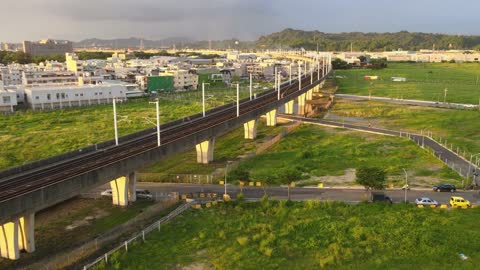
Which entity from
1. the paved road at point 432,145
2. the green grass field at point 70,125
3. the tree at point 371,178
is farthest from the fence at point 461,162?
the green grass field at point 70,125

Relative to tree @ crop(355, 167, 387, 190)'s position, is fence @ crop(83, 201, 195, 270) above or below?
below

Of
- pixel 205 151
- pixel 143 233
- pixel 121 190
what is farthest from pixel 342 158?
pixel 143 233

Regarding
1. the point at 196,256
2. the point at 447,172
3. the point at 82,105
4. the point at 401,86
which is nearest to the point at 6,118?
the point at 82,105

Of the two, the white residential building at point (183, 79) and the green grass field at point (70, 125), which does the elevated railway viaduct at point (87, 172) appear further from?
the white residential building at point (183, 79)

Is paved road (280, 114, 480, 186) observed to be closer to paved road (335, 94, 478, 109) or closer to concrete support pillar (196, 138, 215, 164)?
concrete support pillar (196, 138, 215, 164)

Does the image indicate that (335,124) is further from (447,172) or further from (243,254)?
(243,254)

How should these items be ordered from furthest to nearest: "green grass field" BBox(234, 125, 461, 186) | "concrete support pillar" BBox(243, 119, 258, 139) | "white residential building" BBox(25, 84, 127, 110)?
1. "white residential building" BBox(25, 84, 127, 110)
2. "concrete support pillar" BBox(243, 119, 258, 139)
3. "green grass field" BBox(234, 125, 461, 186)

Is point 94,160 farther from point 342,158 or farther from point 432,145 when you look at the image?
point 432,145

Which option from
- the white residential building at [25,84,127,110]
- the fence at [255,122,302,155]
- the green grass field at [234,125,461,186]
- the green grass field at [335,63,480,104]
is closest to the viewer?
the green grass field at [234,125,461,186]

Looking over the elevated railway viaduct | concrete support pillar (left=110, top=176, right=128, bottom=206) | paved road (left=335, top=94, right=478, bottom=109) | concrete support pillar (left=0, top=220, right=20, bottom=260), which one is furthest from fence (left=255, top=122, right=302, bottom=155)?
paved road (left=335, top=94, right=478, bottom=109)
